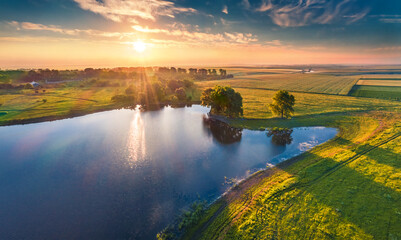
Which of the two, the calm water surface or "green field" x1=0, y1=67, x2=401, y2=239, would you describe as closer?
"green field" x1=0, y1=67, x2=401, y2=239

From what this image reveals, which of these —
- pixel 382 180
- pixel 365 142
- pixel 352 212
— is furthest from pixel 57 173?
pixel 365 142

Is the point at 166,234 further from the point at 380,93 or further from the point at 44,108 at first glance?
the point at 380,93

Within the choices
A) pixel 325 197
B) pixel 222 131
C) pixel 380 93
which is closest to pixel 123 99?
pixel 222 131

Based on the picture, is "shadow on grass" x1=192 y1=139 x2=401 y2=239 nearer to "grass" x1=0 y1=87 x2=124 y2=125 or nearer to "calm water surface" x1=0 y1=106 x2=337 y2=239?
"calm water surface" x1=0 y1=106 x2=337 y2=239

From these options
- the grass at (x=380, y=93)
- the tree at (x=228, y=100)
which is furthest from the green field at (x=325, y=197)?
the grass at (x=380, y=93)

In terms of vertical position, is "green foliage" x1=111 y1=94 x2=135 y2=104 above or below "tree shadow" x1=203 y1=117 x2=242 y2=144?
above

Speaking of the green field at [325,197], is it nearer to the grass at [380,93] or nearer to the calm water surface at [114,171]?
the calm water surface at [114,171]

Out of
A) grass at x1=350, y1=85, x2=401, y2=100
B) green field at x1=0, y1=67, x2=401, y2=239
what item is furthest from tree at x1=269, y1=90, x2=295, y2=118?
grass at x1=350, y1=85, x2=401, y2=100

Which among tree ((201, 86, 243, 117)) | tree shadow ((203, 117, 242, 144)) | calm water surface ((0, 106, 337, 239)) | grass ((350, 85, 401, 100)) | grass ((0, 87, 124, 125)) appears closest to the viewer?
calm water surface ((0, 106, 337, 239))
